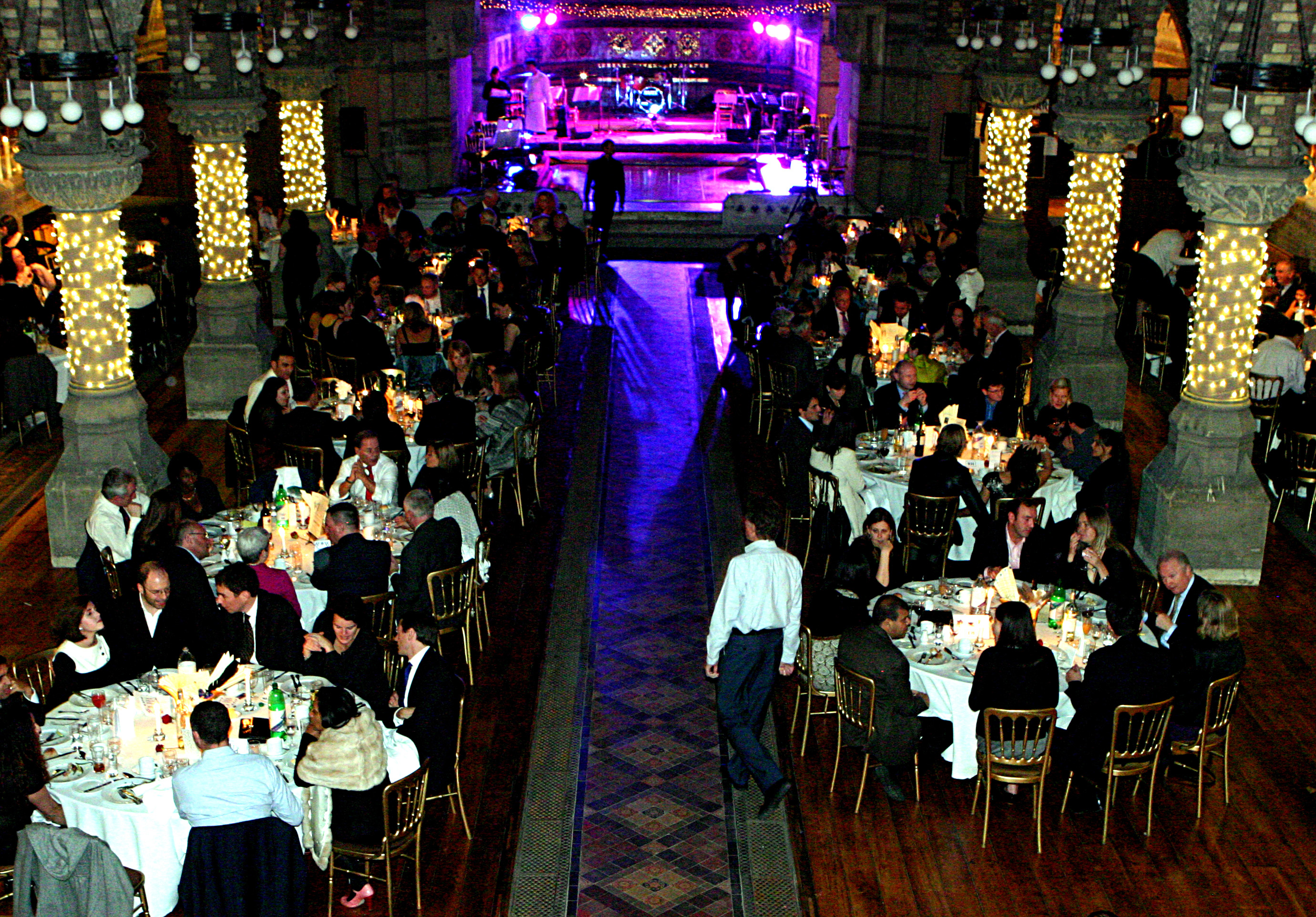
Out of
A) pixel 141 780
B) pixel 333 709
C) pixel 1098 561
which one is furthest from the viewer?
pixel 1098 561

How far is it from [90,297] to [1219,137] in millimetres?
7918

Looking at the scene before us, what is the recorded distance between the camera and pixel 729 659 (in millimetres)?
7734

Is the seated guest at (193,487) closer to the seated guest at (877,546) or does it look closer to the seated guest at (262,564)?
the seated guest at (262,564)

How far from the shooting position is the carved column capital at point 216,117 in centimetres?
1377

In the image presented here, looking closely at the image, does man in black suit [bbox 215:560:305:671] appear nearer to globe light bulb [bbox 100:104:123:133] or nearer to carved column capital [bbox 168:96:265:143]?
globe light bulb [bbox 100:104:123:133]

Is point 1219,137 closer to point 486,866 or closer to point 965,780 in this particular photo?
point 965,780

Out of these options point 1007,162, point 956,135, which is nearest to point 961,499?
point 1007,162

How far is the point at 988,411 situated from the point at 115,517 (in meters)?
6.36

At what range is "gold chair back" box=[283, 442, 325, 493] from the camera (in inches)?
420

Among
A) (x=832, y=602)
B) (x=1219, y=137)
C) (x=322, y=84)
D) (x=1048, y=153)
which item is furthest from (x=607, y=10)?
Answer: (x=832, y=602)

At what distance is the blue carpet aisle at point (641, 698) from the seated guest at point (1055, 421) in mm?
2401

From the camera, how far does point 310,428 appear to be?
10.7 metres

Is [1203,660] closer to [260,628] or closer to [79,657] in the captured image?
[260,628]

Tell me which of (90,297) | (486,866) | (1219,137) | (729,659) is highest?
(1219,137)
